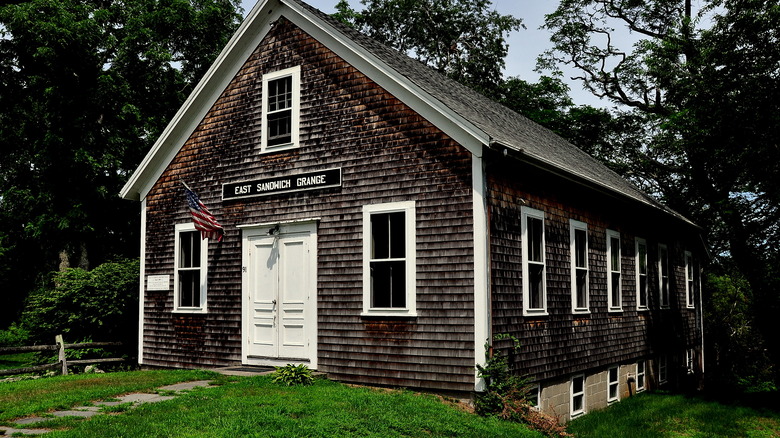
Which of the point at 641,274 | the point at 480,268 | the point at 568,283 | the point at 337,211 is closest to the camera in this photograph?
the point at 480,268

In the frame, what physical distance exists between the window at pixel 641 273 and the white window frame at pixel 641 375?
5.15ft

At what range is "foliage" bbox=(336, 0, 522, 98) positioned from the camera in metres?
39.8

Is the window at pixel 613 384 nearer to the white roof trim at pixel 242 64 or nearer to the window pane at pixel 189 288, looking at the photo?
the white roof trim at pixel 242 64

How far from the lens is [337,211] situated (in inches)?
525

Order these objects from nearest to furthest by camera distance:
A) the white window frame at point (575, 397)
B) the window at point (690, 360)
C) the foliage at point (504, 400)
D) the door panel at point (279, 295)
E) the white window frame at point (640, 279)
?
the foliage at point (504, 400) → the door panel at point (279, 295) → the white window frame at point (575, 397) → the white window frame at point (640, 279) → the window at point (690, 360)

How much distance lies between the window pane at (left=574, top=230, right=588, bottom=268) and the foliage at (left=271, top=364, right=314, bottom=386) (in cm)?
651

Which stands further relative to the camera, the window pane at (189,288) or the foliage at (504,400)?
the window pane at (189,288)

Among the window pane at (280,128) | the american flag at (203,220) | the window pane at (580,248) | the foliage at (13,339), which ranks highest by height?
the window pane at (280,128)

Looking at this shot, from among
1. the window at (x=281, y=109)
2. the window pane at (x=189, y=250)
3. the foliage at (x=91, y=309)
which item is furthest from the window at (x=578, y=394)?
the foliage at (x=91, y=309)

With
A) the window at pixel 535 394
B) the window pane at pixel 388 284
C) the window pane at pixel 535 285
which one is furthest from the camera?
the window pane at pixel 535 285

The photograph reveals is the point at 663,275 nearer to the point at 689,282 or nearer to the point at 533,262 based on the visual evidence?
the point at 689,282

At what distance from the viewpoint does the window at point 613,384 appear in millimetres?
17084

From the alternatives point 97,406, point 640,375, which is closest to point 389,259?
point 97,406

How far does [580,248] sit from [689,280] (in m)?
10.5
